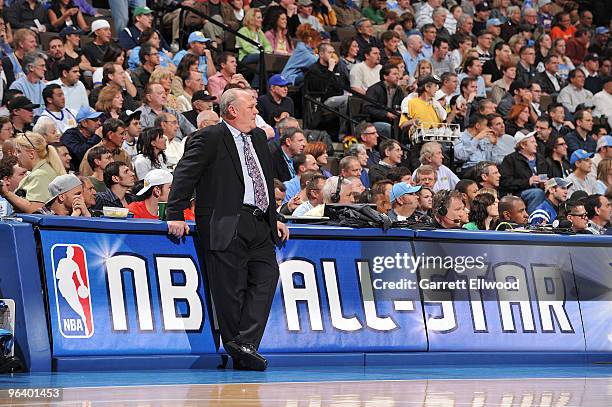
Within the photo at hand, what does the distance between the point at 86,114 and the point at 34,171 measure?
280cm

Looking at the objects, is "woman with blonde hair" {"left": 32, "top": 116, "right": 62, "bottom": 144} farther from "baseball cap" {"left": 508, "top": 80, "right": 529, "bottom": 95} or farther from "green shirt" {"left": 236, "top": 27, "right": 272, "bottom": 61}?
"baseball cap" {"left": 508, "top": 80, "right": 529, "bottom": 95}

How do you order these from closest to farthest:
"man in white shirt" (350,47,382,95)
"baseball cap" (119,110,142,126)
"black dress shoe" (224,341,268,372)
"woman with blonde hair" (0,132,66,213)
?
"black dress shoe" (224,341,268,372) → "woman with blonde hair" (0,132,66,213) → "baseball cap" (119,110,142,126) → "man in white shirt" (350,47,382,95)

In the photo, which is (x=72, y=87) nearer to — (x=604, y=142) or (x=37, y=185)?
(x=37, y=185)

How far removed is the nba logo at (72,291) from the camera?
9.02 meters

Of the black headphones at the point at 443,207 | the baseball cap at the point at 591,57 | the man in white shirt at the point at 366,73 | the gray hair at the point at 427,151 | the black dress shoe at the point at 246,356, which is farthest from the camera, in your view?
the baseball cap at the point at 591,57

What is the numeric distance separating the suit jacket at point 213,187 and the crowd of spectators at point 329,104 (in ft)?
4.01

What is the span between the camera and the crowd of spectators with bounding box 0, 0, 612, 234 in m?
12.9

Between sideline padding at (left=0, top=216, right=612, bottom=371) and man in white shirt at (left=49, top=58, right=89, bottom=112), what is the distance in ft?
21.0

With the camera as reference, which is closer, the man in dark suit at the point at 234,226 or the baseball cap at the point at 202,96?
the man in dark suit at the point at 234,226

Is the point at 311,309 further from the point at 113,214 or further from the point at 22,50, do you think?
the point at 22,50

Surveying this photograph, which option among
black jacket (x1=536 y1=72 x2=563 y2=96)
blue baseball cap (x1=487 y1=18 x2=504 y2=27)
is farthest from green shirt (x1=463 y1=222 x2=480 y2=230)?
blue baseball cap (x1=487 y1=18 x2=504 y2=27)

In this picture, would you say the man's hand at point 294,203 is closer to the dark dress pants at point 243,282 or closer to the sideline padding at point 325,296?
the sideline padding at point 325,296

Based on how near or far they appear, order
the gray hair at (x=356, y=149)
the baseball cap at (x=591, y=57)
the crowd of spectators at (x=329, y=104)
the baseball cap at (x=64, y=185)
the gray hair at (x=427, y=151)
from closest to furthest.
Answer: the baseball cap at (x=64, y=185) < the crowd of spectators at (x=329, y=104) < the gray hair at (x=356, y=149) < the gray hair at (x=427, y=151) < the baseball cap at (x=591, y=57)

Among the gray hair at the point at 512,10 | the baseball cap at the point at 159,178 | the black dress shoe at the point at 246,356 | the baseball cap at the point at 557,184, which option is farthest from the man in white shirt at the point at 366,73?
the black dress shoe at the point at 246,356
